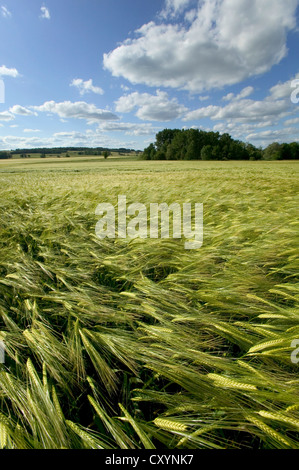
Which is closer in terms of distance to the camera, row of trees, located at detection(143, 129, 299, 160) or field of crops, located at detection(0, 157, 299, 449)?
field of crops, located at detection(0, 157, 299, 449)

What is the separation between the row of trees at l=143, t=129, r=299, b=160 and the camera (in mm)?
52625

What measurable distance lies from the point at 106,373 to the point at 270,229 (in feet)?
5.33

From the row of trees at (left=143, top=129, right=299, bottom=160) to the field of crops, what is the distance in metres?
54.6

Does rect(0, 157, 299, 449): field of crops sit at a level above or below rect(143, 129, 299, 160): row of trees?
below

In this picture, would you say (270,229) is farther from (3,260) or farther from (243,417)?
(3,260)

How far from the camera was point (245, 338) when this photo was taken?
2.89 feet

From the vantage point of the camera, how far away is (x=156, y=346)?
925 millimetres

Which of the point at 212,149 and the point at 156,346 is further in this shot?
the point at 212,149

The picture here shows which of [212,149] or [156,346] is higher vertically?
[212,149]

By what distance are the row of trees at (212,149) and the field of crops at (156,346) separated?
5464 centimetres

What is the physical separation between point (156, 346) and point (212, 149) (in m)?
57.8

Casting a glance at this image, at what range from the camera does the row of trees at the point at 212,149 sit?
173ft

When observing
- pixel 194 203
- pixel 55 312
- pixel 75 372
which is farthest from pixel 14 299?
pixel 194 203

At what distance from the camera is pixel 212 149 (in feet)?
174
